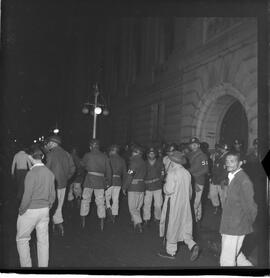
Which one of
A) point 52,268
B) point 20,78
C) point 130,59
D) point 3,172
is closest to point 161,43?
point 130,59

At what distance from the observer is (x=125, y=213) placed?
27.3 ft

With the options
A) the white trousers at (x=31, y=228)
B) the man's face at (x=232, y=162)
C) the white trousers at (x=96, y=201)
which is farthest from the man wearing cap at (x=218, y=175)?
the white trousers at (x=31, y=228)

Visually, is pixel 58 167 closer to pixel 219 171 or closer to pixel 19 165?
pixel 19 165

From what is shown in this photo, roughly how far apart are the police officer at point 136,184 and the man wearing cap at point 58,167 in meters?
1.23

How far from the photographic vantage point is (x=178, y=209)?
5.56 meters

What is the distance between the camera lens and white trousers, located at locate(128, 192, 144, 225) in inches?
276

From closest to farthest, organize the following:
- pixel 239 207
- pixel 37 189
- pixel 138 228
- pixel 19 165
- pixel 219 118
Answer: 1. pixel 239 207
2. pixel 37 189
3. pixel 19 165
4. pixel 138 228
5. pixel 219 118

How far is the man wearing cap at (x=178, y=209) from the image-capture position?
5531 mm

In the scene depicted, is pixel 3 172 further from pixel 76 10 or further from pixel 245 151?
pixel 245 151

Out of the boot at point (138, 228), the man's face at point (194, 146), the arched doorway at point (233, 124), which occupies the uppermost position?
the arched doorway at point (233, 124)

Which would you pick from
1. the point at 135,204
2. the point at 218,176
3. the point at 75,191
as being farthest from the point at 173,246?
the point at 75,191

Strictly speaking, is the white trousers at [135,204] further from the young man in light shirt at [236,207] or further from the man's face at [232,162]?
the man's face at [232,162]

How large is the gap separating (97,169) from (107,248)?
1703mm

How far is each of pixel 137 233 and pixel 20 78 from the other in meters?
3.69
